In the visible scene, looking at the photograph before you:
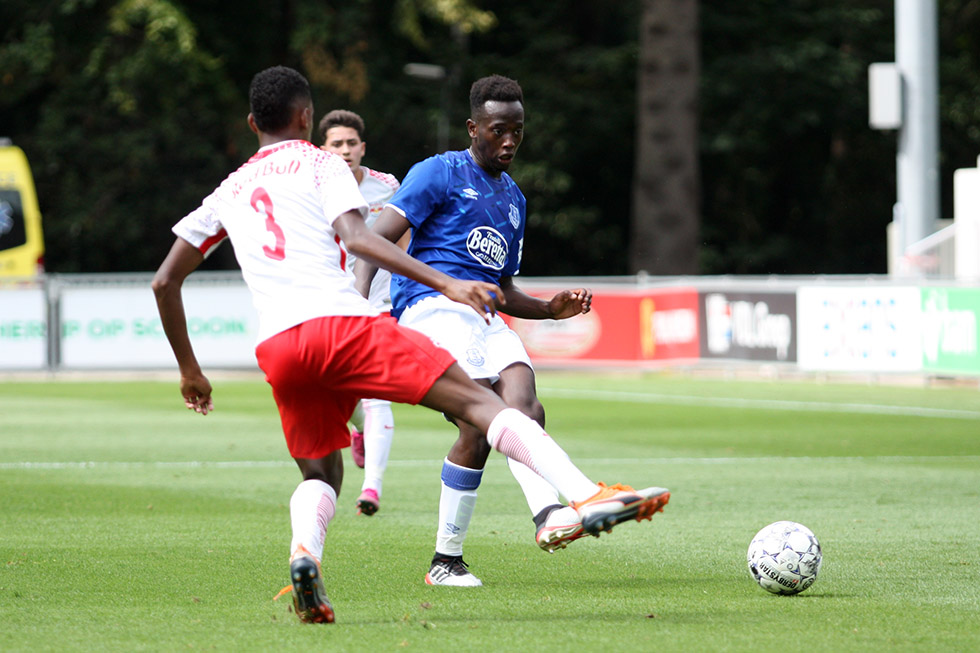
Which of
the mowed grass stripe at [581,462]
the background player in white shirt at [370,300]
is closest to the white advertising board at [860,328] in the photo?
the mowed grass stripe at [581,462]

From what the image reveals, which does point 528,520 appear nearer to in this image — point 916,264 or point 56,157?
point 916,264

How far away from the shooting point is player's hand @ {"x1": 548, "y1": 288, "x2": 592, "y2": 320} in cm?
592

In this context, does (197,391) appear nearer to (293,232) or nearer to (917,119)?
(293,232)

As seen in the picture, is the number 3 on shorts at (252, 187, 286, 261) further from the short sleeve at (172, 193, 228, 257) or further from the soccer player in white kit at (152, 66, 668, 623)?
the short sleeve at (172, 193, 228, 257)

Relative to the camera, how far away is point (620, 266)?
37.1m

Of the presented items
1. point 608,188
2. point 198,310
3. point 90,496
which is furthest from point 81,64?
point 90,496

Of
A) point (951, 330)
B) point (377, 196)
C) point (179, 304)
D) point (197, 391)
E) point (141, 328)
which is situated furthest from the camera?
point (141, 328)

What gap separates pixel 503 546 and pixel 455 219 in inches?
80.0

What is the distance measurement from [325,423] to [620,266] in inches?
1261

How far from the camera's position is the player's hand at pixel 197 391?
568 centimetres

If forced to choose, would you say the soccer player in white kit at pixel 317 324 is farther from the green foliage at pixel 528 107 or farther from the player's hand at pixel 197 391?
the green foliage at pixel 528 107

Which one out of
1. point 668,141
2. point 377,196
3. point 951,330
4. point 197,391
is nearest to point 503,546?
point 197,391

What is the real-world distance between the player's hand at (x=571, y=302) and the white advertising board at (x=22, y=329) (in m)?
19.5

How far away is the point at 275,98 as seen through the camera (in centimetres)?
543
